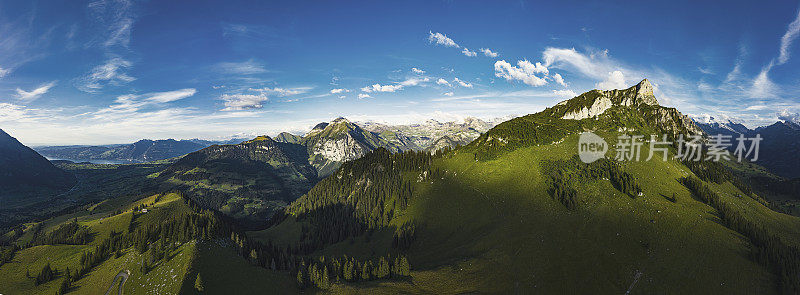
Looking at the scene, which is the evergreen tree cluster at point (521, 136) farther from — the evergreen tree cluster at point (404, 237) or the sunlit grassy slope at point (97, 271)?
the sunlit grassy slope at point (97, 271)

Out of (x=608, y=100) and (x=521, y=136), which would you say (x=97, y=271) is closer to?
(x=521, y=136)

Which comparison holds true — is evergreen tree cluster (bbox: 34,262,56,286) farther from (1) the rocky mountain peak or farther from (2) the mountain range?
(1) the rocky mountain peak

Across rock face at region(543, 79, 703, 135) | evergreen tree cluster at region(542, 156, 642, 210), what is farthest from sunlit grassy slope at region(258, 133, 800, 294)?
rock face at region(543, 79, 703, 135)

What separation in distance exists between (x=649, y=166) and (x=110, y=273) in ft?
721

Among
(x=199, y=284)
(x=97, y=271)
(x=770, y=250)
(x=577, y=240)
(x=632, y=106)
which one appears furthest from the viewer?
(x=632, y=106)

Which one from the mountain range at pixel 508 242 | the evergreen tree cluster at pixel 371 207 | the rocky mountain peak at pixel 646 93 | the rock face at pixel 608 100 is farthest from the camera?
the rocky mountain peak at pixel 646 93

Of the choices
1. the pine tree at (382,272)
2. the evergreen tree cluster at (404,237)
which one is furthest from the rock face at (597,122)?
the pine tree at (382,272)

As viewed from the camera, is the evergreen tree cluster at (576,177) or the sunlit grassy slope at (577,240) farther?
the evergreen tree cluster at (576,177)

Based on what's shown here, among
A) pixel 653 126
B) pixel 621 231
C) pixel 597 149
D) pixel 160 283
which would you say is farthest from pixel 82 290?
pixel 653 126

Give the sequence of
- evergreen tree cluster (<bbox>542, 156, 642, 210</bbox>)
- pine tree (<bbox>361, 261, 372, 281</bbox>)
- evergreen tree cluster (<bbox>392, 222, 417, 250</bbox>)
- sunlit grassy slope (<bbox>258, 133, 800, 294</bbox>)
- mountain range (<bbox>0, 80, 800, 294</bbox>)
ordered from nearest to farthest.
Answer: sunlit grassy slope (<bbox>258, 133, 800, 294</bbox>) → mountain range (<bbox>0, 80, 800, 294</bbox>) → pine tree (<bbox>361, 261, 372, 281</bbox>) → evergreen tree cluster (<bbox>542, 156, 642, 210</bbox>) → evergreen tree cluster (<bbox>392, 222, 417, 250</bbox>)
